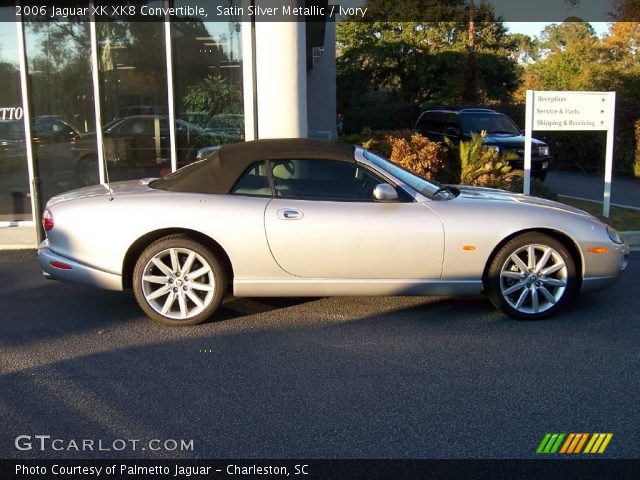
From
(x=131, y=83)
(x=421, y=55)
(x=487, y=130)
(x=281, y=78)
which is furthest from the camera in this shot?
(x=421, y=55)

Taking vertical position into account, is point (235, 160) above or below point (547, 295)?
above

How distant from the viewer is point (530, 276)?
221 inches

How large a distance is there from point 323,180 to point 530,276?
1888 mm

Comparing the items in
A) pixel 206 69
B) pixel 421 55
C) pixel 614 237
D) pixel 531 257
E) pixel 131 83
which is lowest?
pixel 531 257

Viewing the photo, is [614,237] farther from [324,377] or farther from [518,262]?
[324,377]

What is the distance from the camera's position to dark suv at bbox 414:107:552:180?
14.0m

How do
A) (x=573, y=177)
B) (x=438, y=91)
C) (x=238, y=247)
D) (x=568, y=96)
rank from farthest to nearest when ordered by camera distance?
1. (x=438, y=91)
2. (x=573, y=177)
3. (x=568, y=96)
4. (x=238, y=247)

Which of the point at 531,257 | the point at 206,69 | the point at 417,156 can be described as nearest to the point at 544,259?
the point at 531,257

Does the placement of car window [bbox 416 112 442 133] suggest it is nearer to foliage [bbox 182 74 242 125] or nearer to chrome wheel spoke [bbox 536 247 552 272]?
foliage [bbox 182 74 242 125]

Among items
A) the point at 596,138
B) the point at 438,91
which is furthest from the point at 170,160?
the point at 438,91

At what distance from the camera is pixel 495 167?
10188 millimetres
